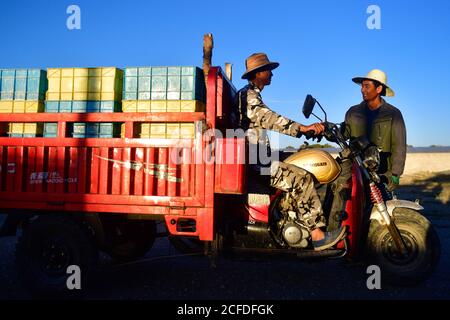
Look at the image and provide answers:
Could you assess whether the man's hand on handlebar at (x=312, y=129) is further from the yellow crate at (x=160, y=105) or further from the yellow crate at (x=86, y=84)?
the yellow crate at (x=86, y=84)

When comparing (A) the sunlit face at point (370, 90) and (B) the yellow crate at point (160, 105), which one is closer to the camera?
(B) the yellow crate at point (160, 105)

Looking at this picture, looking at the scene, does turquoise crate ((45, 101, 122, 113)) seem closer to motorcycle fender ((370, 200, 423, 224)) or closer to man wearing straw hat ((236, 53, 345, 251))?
man wearing straw hat ((236, 53, 345, 251))

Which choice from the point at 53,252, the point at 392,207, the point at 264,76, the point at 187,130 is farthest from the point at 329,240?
the point at 53,252

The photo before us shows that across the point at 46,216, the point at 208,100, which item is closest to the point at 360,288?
the point at 208,100

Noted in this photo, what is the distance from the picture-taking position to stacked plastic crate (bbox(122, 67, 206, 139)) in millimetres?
4707

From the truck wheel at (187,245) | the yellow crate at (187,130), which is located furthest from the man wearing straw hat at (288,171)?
the truck wheel at (187,245)

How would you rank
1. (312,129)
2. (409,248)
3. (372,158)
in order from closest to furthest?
(312,129), (409,248), (372,158)

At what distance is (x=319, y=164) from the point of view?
463 cm

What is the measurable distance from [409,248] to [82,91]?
13.6 ft

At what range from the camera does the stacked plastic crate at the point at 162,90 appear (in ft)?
15.4

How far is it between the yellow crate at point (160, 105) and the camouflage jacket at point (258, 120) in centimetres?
54

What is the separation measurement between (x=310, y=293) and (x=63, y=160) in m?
3.13

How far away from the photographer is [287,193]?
4.56 m

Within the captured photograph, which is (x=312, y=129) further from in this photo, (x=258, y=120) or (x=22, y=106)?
(x=22, y=106)
